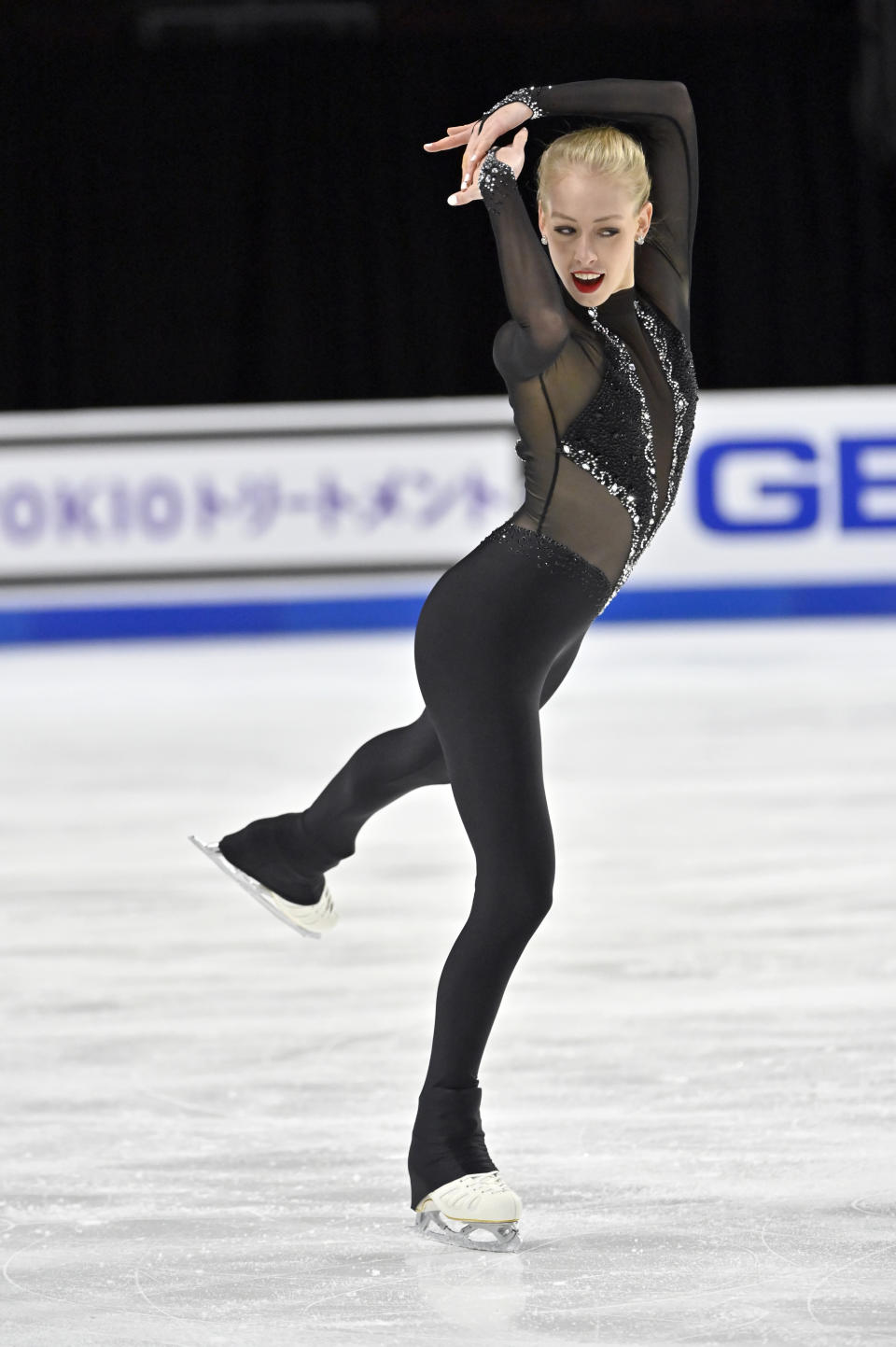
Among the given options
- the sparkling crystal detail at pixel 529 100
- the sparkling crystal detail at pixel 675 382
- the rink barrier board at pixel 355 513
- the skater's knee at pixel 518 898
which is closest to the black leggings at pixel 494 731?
the skater's knee at pixel 518 898

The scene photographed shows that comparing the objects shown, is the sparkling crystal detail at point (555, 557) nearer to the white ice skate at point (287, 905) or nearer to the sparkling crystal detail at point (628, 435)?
the sparkling crystal detail at point (628, 435)

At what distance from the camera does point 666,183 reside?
2.12 m

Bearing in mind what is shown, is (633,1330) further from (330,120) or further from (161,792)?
(330,120)

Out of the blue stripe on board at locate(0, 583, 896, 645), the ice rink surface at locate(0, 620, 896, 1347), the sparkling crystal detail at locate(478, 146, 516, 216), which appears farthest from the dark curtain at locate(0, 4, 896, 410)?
the sparkling crystal detail at locate(478, 146, 516, 216)

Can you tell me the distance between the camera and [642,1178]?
227 centimetres

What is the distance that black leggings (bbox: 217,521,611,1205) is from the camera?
6.48 ft

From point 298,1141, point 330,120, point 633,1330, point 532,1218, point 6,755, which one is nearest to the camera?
point 633,1330

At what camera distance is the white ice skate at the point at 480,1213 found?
203cm

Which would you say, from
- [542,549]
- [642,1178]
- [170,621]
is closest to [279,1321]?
[642,1178]

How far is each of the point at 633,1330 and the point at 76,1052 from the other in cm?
120

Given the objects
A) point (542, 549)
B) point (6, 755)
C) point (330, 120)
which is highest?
point (330, 120)

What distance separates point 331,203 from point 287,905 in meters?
6.47

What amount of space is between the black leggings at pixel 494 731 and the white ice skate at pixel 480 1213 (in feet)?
0.07

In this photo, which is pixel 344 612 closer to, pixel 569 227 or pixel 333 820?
pixel 333 820
